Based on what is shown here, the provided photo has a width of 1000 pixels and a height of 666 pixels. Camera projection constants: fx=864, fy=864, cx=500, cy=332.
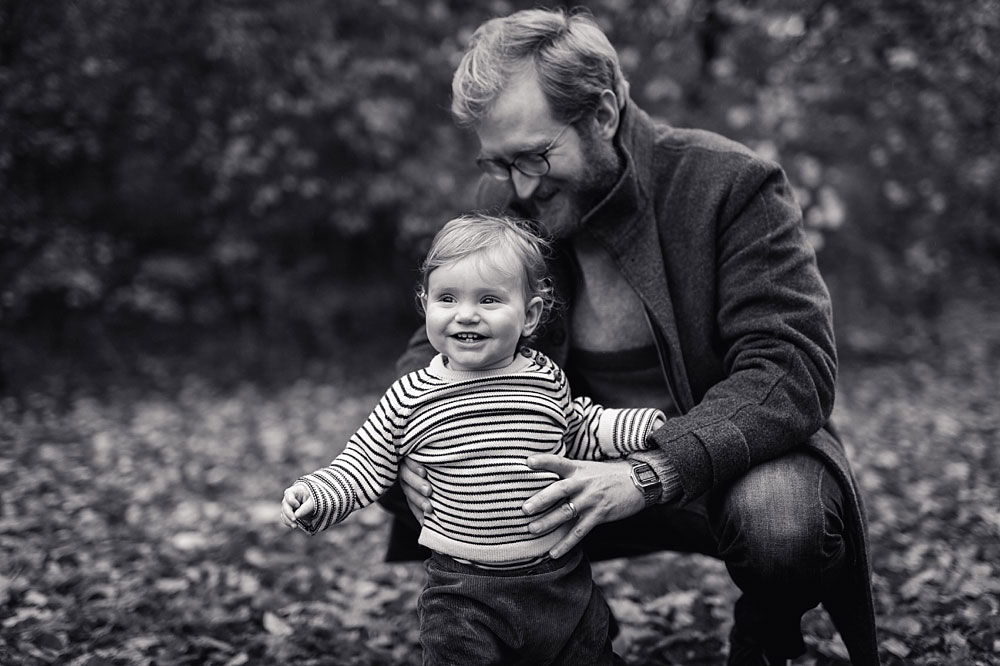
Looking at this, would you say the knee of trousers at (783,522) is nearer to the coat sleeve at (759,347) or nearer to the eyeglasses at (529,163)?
the coat sleeve at (759,347)

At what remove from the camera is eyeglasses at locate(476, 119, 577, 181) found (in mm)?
2240

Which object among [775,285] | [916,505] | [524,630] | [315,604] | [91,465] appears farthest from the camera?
[91,465]

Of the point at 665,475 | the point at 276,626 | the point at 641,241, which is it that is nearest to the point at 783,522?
the point at 665,475

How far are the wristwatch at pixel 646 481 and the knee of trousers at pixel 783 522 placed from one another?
198 millimetres

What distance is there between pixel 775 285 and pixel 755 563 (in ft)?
2.20

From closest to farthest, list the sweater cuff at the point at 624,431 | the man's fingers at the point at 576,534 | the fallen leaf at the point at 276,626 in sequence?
the man's fingers at the point at 576,534
the sweater cuff at the point at 624,431
the fallen leaf at the point at 276,626

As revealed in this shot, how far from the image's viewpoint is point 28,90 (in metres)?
5.00

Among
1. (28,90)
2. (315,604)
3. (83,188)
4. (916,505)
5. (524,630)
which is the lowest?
(916,505)

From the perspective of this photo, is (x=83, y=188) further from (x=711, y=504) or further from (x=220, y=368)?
(x=711, y=504)

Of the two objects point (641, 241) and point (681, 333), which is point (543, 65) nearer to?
point (641, 241)

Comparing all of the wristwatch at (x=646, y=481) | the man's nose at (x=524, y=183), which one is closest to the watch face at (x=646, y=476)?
the wristwatch at (x=646, y=481)

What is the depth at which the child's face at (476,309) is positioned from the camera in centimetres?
190

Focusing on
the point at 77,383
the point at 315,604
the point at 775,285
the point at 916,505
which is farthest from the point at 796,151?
the point at 77,383

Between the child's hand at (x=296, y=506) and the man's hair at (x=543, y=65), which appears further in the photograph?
the man's hair at (x=543, y=65)
